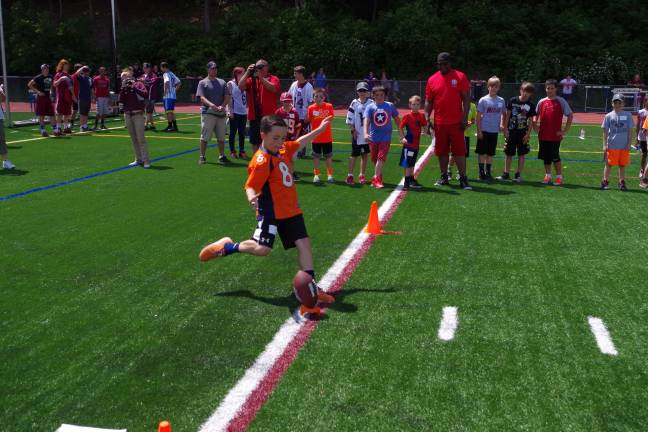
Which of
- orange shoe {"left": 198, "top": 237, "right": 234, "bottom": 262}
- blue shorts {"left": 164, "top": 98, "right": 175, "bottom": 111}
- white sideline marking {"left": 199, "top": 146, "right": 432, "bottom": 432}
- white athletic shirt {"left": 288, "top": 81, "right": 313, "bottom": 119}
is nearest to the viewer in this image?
white sideline marking {"left": 199, "top": 146, "right": 432, "bottom": 432}

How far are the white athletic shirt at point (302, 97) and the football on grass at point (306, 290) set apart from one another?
8928 millimetres

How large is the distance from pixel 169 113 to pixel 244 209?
41.1 feet

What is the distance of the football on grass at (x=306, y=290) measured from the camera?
5.25 m

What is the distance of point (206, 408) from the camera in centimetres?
392

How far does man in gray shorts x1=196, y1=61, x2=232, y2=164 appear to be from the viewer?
1400cm

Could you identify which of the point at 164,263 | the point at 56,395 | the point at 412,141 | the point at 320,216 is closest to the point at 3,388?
the point at 56,395

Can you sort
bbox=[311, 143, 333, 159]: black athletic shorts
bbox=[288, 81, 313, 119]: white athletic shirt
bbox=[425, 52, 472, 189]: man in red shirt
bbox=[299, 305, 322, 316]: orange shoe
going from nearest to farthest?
bbox=[299, 305, 322, 316]: orange shoe
bbox=[425, 52, 472, 189]: man in red shirt
bbox=[311, 143, 333, 159]: black athletic shorts
bbox=[288, 81, 313, 119]: white athletic shirt

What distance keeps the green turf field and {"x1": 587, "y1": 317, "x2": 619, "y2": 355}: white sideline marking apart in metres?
0.06

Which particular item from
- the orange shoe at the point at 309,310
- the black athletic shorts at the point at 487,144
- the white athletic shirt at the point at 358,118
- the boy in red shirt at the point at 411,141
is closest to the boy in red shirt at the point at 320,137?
the white athletic shirt at the point at 358,118

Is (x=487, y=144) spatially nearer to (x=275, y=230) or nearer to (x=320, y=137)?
(x=320, y=137)

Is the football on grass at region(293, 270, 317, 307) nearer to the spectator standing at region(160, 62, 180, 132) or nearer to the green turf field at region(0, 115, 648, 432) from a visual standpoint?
the green turf field at region(0, 115, 648, 432)

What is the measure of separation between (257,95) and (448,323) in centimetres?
805

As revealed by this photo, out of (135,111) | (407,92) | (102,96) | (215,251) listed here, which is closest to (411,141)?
(135,111)

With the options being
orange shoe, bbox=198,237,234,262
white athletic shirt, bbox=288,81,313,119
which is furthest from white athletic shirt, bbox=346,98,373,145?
orange shoe, bbox=198,237,234,262
